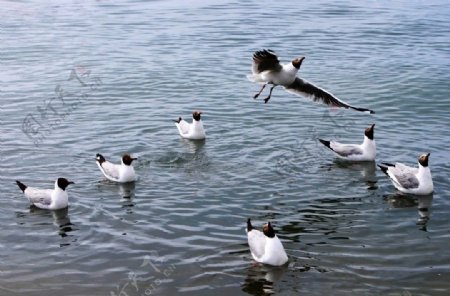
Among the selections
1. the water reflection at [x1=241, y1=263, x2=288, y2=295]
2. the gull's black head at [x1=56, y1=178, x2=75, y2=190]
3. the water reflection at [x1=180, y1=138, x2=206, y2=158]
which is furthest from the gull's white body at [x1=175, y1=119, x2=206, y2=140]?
the water reflection at [x1=241, y1=263, x2=288, y2=295]

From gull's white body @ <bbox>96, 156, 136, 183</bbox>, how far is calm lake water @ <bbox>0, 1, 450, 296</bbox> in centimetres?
30

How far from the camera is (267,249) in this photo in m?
14.1

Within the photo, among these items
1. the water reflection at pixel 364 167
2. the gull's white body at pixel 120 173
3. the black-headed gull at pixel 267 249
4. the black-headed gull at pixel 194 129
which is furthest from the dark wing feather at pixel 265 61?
the black-headed gull at pixel 267 249

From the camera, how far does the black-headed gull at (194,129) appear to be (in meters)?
22.0

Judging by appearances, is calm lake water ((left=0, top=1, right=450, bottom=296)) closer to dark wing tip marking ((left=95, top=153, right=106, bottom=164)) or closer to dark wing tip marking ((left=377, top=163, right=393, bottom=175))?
dark wing tip marking ((left=377, top=163, right=393, bottom=175))

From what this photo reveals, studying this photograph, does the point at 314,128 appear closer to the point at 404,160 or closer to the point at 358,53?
the point at 404,160

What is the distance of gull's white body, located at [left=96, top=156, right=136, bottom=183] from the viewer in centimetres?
1858

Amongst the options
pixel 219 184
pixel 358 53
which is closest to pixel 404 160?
pixel 219 184

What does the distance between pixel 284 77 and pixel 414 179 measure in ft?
12.9

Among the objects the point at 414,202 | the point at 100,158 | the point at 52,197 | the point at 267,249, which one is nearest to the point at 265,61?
the point at 414,202

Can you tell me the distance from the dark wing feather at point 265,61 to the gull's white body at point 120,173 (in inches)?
151

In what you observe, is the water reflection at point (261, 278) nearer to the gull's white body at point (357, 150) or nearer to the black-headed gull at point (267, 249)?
the black-headed gull at point (267, 249)

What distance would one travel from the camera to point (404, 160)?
20.4 metres

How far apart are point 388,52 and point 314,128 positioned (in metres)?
12.2
